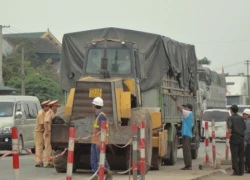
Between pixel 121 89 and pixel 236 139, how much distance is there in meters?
3.73

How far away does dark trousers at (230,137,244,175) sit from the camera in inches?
764

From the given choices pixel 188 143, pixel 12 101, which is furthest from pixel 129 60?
pixel 12 101

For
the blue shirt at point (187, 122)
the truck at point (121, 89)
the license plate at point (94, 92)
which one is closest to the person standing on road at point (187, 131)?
the blue shirt at point (187, 122)

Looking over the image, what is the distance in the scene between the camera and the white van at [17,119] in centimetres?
2589

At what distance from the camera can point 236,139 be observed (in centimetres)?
1941

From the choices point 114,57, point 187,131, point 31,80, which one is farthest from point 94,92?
point 31,80

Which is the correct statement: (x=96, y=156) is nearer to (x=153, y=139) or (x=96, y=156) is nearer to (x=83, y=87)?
A: (x=83, y=87)

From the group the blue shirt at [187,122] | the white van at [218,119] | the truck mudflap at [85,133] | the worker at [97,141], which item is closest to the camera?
the worker at [97,141]

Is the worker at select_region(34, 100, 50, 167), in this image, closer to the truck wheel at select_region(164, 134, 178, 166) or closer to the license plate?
the license plate

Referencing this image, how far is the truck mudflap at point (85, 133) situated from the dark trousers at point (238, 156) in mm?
3866

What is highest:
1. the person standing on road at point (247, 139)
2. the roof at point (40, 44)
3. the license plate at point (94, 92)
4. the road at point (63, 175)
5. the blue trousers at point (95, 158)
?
the roof at point (40, 44)

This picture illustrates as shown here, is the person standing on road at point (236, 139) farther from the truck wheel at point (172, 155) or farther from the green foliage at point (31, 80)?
the green foliage at point (31, 80)

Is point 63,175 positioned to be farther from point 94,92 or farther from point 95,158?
point 95,158

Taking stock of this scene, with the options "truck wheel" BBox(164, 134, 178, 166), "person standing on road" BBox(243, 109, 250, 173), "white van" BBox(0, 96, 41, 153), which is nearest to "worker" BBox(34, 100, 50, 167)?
"truck wheel" BBox(164, 134, 178, 166)
